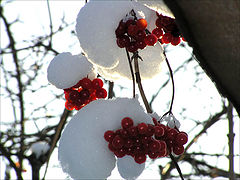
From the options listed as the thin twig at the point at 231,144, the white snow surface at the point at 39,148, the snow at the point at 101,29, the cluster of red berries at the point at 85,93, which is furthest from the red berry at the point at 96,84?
the white snow surface at the point at 39,148

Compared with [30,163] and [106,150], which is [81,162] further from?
[30,163]

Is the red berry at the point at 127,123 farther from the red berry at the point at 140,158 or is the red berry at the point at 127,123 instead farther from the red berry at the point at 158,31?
the red berry at the point at 158,31

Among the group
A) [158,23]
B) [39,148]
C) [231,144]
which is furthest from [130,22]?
[39,148]

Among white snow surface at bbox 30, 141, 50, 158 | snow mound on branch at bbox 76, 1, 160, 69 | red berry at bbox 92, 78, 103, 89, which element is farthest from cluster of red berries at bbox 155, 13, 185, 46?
white snow surface at bbox 30, 141, 50, 158

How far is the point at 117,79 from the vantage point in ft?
3.36

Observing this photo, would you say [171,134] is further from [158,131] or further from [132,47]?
[132,47]

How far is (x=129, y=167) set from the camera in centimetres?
82

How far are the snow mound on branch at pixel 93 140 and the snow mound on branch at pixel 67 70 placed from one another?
0.19 meters

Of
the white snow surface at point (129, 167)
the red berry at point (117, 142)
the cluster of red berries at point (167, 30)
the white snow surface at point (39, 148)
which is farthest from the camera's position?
the white snow surface at point (39, 148)

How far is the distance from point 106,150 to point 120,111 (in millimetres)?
101

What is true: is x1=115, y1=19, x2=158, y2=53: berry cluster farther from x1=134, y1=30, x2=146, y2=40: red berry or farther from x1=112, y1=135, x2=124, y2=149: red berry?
x1=112, y1=135, x2=124, y2=149: red berry

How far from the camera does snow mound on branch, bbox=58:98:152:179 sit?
779 millimetres

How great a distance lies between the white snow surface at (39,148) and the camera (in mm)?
2697

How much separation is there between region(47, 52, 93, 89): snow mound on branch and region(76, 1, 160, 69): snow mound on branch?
13 centimetres
